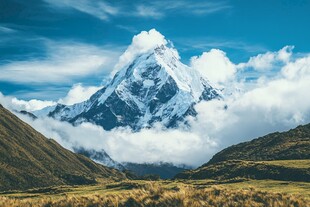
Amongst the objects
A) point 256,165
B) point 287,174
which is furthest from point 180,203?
point 256,165

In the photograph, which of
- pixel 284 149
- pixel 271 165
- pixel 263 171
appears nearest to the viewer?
pixel 263 171

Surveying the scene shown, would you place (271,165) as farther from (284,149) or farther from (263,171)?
(284,149)

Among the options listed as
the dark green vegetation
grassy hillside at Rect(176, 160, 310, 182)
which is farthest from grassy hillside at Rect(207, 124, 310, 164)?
grassy hillside at Rect(176, 160, 310, 182)

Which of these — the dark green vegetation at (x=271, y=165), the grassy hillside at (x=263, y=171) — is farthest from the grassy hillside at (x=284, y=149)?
the grassy hillside at (x=263, y=171)

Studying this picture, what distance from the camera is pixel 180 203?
26.9 metres

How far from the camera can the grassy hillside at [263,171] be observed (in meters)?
87.1

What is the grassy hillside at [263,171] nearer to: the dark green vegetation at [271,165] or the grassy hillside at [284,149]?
the dark green vegetation at [271,165]

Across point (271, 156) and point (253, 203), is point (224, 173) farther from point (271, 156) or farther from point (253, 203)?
point (253, 203)

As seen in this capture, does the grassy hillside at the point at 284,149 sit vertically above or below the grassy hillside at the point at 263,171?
above

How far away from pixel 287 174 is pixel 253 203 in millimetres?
66808

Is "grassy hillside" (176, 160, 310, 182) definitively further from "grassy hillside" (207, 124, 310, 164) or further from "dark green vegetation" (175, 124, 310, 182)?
"grassy hillside" (207, 124, 310, 164)

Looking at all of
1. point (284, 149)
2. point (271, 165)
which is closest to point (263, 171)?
point (271, 165)

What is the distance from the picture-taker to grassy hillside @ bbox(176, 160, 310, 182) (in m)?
87.1

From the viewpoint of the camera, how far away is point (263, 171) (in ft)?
327
